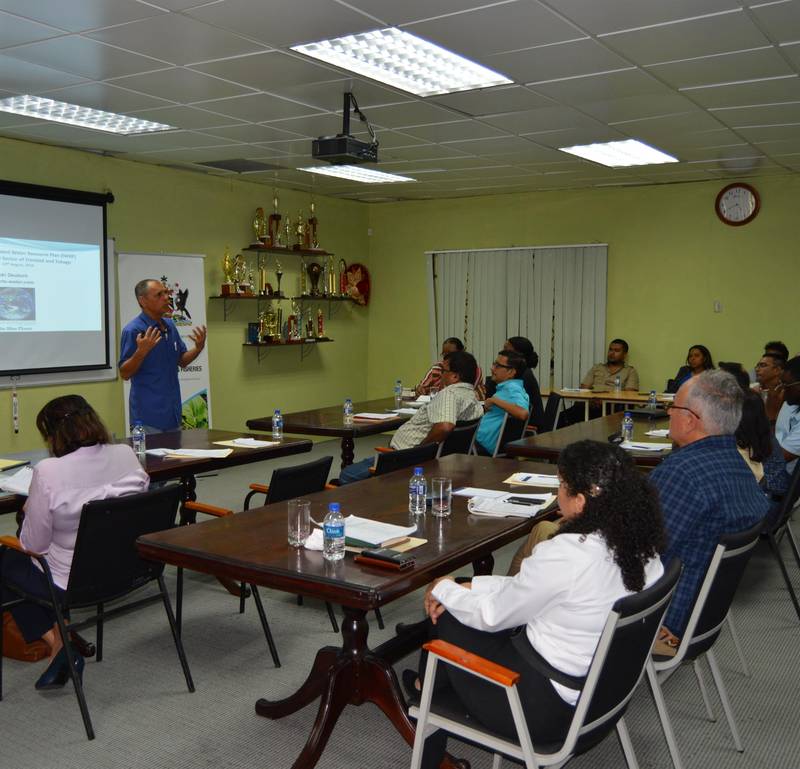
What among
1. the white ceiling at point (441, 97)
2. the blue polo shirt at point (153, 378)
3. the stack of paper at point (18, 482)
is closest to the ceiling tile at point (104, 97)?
the white ceiling at point (441, 97)

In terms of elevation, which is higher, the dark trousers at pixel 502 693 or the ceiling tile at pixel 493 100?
the ceiling tile at pixel 493 100

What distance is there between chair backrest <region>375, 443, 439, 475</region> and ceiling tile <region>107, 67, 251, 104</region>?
236 cm

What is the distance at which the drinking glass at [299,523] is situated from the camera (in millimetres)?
2605

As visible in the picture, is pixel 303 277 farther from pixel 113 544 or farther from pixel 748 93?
pixel 113 544

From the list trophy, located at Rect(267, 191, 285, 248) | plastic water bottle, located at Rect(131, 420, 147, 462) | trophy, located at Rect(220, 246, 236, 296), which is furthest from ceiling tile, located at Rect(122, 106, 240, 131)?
trophy, located at Rect(267, 191, 285, 248)

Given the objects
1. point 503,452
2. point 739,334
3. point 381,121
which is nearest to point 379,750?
point 503,452

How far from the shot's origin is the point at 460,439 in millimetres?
4941

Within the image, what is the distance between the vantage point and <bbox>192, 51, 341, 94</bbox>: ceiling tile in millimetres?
4254

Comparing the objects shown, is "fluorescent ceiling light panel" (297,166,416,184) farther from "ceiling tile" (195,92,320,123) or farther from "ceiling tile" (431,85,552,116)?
"ceiling tile" (431,85,552,116)

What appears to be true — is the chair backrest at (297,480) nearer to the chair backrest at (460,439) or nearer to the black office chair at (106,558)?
the black office chair at (106,558)

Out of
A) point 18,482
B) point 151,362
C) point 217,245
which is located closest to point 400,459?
point 18,482

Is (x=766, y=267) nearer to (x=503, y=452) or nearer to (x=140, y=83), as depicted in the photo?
(x=503, y=452)

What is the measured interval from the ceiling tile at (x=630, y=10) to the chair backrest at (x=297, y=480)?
2.20 m

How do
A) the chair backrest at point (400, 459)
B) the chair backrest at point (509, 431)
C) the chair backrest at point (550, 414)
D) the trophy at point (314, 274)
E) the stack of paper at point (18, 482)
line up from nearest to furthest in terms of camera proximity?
the stack of paper at point (18, 482) → the chair backrest at point (400, 459) → the chair backrest at point (509, 431) → the chair backrest at point (550, 414) → the trophy at point (314, 274)
